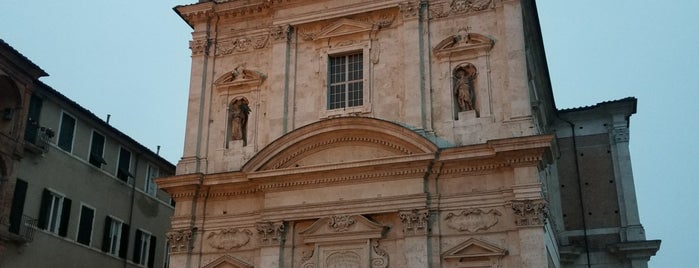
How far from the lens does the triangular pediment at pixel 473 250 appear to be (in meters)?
17.0

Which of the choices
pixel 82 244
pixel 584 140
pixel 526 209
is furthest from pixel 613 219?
pixel 82 244

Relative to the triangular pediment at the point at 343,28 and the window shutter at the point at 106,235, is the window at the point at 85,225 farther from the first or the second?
the triangular pediment at the point at 343,28

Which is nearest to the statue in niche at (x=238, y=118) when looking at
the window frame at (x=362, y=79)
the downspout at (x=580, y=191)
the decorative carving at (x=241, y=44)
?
the decorative carving at (x=241, y=44)

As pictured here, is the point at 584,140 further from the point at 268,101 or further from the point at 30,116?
the point at 30,116

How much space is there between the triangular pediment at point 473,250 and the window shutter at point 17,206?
13.5 metres

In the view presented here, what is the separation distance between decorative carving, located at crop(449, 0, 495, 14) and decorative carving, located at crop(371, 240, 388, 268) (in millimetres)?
6603

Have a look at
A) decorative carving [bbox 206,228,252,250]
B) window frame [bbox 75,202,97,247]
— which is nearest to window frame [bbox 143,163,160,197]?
Answer: window frame [bbox 75,202,97,247]

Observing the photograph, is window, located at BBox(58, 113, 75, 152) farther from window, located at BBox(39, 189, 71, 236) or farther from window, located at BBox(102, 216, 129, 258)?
window, located at BBox(102, 216, 129, 258)

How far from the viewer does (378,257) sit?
17.9 meters

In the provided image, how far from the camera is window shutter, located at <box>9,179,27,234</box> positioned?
886 inches

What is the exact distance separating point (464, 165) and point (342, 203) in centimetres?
319

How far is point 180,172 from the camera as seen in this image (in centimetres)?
2064

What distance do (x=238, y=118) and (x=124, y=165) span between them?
31.3 feet

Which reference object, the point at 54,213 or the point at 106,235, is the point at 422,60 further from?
the point at 106,235
